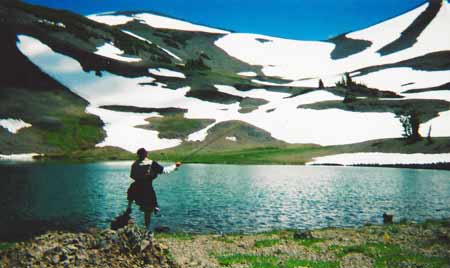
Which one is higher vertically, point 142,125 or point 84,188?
point 142,125

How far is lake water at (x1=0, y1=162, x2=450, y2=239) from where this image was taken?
3797 cm

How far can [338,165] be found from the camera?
114m

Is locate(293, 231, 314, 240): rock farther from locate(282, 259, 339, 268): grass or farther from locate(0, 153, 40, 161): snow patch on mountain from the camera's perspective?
locate(0, 153, 40, 161): snow patch on mountain

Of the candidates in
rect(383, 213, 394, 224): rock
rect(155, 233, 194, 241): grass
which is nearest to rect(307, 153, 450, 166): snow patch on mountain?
rect(383, 213, 394, 224): rock

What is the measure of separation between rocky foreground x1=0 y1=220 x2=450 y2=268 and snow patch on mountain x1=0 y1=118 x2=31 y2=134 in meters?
127

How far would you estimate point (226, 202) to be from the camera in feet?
162

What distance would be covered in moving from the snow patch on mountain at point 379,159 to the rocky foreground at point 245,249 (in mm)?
79291

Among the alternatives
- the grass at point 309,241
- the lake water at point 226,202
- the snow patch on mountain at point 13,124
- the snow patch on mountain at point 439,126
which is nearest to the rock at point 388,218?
the lake water at point 226,202

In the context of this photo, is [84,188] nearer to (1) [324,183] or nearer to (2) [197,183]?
(2) [197,183]

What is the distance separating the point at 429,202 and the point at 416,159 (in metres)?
63.1

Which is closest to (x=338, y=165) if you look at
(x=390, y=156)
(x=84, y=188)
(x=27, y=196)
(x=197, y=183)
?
(x=390, y=156)

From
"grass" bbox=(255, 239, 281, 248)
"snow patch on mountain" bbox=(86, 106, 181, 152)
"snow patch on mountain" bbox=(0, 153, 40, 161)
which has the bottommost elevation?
"grass" bbox=(255, 239, 281, 248)

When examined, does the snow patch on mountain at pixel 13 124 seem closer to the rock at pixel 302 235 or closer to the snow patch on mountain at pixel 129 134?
the snow patch on mountain at pixel 129 134

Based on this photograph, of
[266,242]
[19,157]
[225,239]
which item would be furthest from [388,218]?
[19,157]
